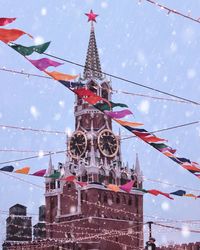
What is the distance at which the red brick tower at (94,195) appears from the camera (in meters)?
54.4

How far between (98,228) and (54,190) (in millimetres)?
6833

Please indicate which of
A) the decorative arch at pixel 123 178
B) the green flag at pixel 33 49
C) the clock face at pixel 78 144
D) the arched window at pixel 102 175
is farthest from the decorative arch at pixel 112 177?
the green flag at pixel 33 49

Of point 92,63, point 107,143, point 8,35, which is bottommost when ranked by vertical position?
point 8,35

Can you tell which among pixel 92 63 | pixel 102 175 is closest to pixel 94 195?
pixel 102 175

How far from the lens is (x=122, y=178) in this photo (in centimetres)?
5822

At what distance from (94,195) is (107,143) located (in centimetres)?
584

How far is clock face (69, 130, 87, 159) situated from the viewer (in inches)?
2256

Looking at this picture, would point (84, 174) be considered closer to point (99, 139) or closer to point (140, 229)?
point (99, 139)

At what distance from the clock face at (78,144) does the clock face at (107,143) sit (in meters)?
1.53

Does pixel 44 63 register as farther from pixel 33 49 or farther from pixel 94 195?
pixel 94 195

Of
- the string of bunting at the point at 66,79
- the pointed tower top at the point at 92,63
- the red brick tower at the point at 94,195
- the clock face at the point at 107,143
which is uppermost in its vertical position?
the pointed tower top at the point at 92,63

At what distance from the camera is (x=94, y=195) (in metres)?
54.6

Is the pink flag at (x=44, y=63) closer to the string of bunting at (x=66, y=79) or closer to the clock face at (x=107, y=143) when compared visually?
the string of bunting at (x=66, y=79)

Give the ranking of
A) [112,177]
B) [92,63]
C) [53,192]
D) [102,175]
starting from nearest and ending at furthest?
[102,175]
[112,177]
[53,192]
[92,63]
